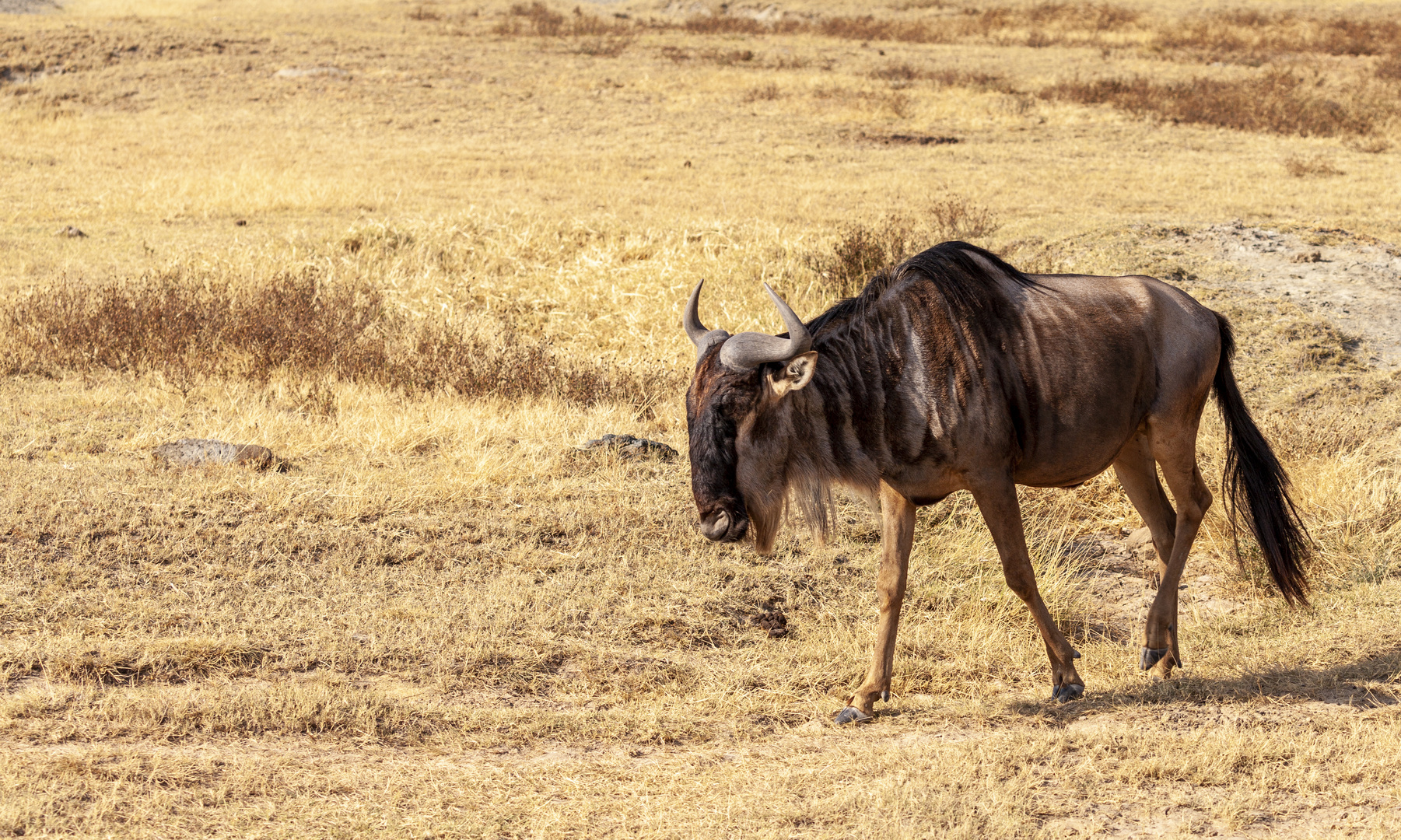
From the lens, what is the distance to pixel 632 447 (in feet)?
25.3

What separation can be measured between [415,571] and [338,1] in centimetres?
4420

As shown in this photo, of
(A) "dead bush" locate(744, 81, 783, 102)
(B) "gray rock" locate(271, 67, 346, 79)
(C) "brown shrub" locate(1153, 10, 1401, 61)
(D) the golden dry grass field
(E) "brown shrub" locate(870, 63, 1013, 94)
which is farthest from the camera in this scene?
(C) "brown shrub" locate(1153, 10, 1401, 61)

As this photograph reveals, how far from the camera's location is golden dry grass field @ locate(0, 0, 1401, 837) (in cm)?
417

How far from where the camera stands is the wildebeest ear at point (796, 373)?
14.4ft

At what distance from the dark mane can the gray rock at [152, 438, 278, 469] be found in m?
3.68

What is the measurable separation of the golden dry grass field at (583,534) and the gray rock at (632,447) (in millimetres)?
117

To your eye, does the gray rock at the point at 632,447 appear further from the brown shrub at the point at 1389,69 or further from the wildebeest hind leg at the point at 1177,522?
the brown shrub at the point at 1389,69

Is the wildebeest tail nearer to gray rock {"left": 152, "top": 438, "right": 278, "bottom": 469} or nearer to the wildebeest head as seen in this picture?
the wildebeest head

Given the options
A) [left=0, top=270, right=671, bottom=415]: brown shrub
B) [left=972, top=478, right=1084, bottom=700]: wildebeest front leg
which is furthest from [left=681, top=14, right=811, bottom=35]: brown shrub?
[left=972, top=478, right=1084, bottom=700]: wildebeest front leg

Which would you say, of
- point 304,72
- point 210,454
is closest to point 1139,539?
point 210,454

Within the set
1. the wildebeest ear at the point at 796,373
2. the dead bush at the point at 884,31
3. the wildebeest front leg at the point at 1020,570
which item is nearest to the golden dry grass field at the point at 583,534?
the wildebeest front leg at the point at 1020,570

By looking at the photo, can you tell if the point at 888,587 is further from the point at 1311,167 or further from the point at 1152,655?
the point at 1311,167

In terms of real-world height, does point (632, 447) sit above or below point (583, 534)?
above

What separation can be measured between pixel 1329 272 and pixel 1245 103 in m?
12.3
